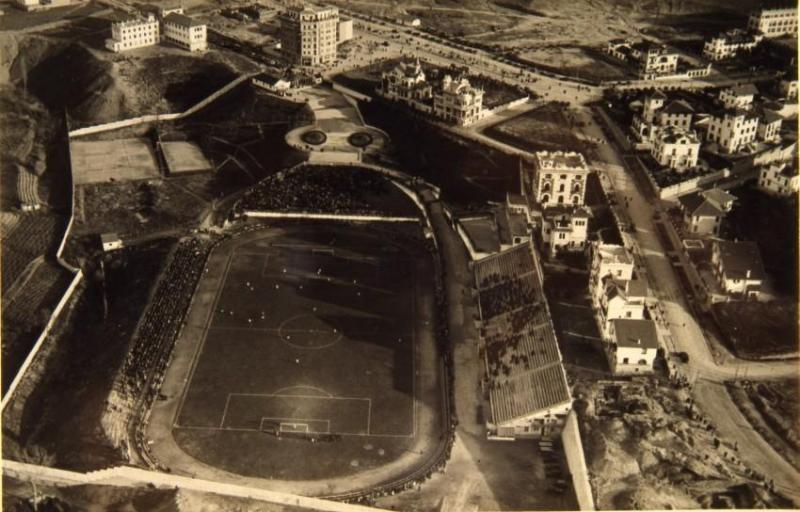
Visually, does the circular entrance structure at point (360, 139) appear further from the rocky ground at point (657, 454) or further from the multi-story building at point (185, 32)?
the rocky ground at point (657, 454)

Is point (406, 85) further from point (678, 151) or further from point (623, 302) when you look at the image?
point (623, 302)

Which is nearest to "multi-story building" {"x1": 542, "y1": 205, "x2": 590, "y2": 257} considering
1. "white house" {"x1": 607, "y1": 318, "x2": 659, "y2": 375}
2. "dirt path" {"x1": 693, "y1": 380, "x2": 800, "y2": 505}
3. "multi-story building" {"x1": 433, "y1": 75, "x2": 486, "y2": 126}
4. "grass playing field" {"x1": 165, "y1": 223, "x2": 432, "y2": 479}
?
"grass playing field" {"x1": 165, "y1": 223, "x2": 432, "y2": 479}

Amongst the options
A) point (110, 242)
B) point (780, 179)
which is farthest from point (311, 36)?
point (780, 179)

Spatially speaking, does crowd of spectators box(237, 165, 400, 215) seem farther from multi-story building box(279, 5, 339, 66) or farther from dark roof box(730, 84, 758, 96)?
dark roof box(730, 84, 758, 96)

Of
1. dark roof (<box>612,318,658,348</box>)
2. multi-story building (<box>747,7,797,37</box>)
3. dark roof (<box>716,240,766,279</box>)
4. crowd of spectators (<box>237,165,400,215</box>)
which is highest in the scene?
multi-story building (<box>747,7,797,37</box>)

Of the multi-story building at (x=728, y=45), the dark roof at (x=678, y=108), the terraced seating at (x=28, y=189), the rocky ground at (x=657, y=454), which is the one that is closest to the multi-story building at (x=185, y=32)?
the terraced seating at (x=28, y=189)

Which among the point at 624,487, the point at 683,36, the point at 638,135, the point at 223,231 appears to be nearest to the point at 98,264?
the point at 223,231

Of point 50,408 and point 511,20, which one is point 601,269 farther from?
point 511,20
